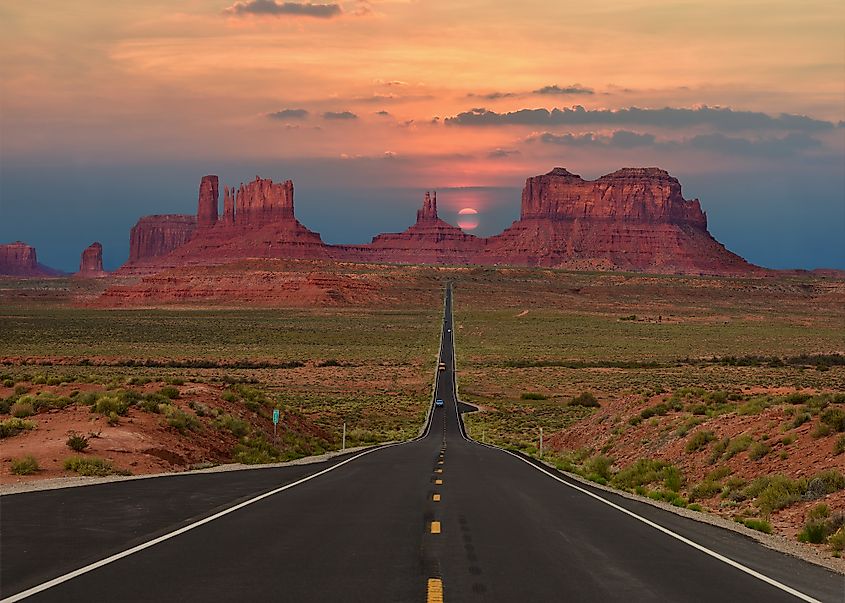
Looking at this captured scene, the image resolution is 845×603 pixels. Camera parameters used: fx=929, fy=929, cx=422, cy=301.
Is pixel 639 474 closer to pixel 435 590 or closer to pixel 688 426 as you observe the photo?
pixel 688 426

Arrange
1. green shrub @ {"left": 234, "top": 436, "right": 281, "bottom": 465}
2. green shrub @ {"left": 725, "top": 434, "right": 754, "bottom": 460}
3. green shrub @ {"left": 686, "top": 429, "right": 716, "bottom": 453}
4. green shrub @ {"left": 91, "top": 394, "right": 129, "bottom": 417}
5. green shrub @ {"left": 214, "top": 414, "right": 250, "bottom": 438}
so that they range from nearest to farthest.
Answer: green shrub @ {"left": 725, "top": 434, "right": 754, "bottom": 460}, green shrub @ {"left": 686, "top": 429, "right": 716, "bottom": 453}, green shrub @ {"left": 91, "top": 394, "right": 129, "bottom": 417}, green shrub @ {"left": 234, "top": 436, "right": 281, "bottom": 465}, green shrub @ {"left": 214, "top": 414, "right": 250, "bottom": 438}

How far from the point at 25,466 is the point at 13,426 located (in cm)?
485

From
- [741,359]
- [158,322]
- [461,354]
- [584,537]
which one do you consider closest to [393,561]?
[584,537]

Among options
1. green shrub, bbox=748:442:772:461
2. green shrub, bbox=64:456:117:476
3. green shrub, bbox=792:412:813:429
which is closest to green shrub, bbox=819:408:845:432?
green shrub, bbox=792:412:813:429

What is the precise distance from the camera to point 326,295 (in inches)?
7229

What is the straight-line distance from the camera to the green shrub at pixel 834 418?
20156 millimetres

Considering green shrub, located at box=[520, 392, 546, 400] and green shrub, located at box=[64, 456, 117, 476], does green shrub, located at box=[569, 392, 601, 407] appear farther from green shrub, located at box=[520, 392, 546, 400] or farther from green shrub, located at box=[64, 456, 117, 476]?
green shrub, located at box=[64, 456, 117, 476]

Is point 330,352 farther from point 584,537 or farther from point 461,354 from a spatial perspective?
point 584,537

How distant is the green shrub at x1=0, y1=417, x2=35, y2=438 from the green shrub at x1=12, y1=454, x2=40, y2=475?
379 centimetres

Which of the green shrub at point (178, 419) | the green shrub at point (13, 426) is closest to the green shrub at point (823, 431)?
the green shrub at point (178, 419)

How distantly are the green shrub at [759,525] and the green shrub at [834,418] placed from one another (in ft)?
15.9

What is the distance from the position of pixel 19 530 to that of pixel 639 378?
6782 centimetres

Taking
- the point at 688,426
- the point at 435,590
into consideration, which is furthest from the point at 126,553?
the point at 688,426

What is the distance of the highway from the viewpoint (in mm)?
9734
